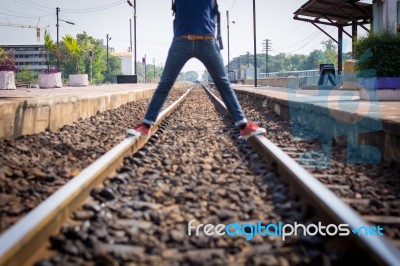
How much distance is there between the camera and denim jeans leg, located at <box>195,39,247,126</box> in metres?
4.28

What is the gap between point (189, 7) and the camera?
4.12 meters

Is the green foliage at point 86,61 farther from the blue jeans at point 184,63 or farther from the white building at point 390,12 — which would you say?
the blue jeans at point 184,63

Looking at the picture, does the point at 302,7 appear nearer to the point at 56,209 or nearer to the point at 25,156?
the point at 25,156

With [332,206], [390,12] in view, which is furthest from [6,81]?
[390,12]

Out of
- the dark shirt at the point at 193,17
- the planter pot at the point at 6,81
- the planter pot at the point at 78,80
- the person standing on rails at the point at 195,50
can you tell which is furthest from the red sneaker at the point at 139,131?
the planter pot at the point at 78,80

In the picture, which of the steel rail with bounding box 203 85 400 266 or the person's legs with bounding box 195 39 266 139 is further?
the person's legs with bounding box 195 39 266 139

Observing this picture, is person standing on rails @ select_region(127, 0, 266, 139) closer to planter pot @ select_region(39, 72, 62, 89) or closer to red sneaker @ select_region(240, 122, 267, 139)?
red sneaker @ select_region(240, 122, 267, 139)

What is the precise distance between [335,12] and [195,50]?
48.3 feet

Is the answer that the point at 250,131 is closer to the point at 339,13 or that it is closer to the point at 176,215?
the point at 176,215

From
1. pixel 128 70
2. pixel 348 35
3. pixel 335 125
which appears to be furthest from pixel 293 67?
pixel 335 125

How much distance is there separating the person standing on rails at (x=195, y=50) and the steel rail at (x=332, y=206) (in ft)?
4.29

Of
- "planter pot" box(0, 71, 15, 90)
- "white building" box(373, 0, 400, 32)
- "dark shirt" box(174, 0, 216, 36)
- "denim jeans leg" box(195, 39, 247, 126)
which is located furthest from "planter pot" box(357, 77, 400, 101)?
"planter pot" box(0, 71, 15, 90)

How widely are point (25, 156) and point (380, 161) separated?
3.54m

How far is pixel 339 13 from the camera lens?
54.7 feet
